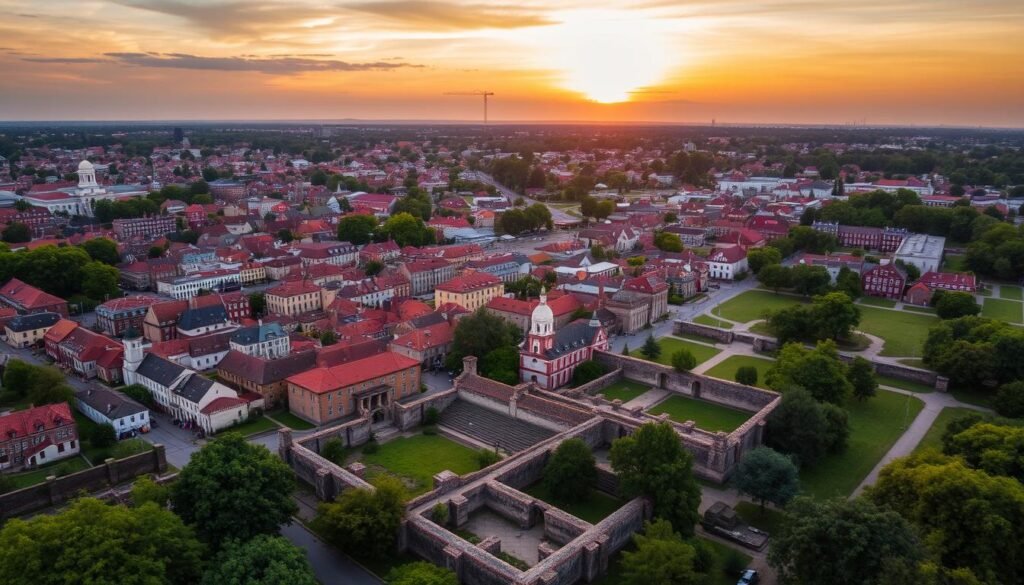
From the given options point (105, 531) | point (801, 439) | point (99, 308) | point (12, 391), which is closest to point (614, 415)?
point (801, 439)

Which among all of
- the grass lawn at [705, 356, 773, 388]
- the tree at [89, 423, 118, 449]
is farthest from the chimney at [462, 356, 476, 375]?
the tree at [89, 423, 118, 449]

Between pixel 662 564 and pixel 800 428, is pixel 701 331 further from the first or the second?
pixel 662 564

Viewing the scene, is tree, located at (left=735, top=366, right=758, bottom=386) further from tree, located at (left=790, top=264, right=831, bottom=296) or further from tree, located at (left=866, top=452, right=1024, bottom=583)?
tree, located at (left=790, top=264, right=831, bottom=296)

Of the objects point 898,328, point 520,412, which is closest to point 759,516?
point 520,412

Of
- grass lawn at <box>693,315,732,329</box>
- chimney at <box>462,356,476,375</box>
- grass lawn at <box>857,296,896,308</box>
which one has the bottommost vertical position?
grass lawn at <box>693,315,732,329</box>

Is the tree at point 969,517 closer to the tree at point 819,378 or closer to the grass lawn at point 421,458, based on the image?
the tree at point 819,378

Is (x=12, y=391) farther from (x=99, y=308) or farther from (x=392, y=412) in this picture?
(x=392, y=412)
